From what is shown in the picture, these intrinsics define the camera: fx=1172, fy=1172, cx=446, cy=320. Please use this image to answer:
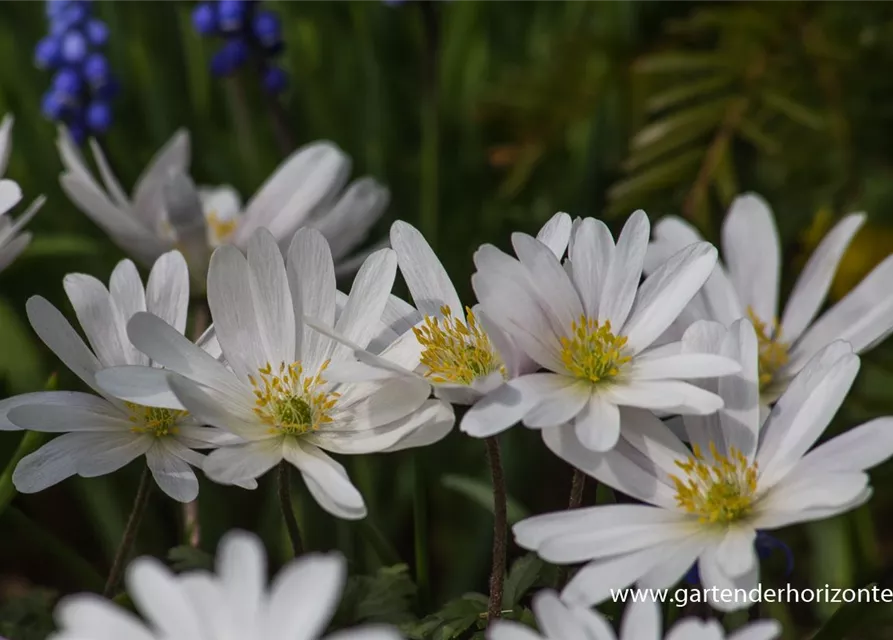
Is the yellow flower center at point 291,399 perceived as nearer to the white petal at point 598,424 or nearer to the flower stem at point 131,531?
the flower stem at point 131,531

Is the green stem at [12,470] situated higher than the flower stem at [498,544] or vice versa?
the green stem at [12,470]

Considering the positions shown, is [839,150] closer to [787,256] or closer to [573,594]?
[787,256]

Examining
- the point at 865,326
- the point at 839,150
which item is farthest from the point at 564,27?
the point at 865,326

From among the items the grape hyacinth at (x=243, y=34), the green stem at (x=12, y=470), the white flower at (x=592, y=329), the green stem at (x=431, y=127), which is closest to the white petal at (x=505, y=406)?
the white flower at (x=592, y=329)

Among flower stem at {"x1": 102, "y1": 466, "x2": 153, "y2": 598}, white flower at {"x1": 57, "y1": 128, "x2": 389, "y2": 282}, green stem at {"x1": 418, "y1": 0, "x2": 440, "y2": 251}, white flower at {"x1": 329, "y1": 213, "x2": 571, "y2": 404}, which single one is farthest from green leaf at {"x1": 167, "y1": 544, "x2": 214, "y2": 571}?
green stem at {"x1": 418, "y1": 0, "x2": 440, "y2": 251}

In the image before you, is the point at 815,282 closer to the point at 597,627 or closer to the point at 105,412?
the point at 597,627

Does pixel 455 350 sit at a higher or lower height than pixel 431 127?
lower

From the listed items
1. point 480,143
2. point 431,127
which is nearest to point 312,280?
point 431,127

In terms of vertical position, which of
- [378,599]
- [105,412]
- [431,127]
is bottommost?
[378,599]
